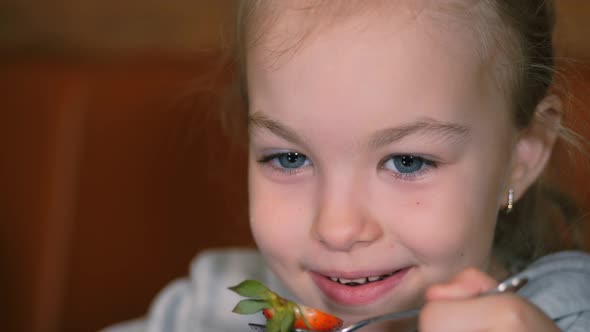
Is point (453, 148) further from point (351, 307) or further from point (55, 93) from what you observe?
point (55, 93)

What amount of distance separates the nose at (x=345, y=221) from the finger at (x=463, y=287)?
4.6 inches

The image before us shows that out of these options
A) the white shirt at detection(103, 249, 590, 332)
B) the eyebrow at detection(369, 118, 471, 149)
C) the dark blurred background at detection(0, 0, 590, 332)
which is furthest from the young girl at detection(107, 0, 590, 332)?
the dark blurred background at detection(0, 0, 590, 332)

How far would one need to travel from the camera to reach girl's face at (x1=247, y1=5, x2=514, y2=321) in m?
→ 0.83

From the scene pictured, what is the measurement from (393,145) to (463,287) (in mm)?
175

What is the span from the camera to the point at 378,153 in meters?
0.84

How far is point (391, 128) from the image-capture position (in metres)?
0.83

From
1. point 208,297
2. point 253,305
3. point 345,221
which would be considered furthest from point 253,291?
A: point 208,297

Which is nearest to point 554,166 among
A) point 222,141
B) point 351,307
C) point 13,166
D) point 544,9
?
point 544,9

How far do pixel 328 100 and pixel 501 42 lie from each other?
22 cm

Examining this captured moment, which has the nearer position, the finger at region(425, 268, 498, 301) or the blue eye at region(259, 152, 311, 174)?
the finger at region(425, 268, 498, 301)

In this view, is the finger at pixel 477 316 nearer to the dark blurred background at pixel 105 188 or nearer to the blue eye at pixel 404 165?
the blue eye at pixel 404 165

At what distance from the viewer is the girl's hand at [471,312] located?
71 centimetres

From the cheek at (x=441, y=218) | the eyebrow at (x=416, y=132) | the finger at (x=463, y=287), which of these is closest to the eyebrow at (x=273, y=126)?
the eyebrow at (x=416, y=132)

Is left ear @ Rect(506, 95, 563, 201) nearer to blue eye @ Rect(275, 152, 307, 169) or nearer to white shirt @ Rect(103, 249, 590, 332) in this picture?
blue eye @ Rect(275, 152, 307, 169)
